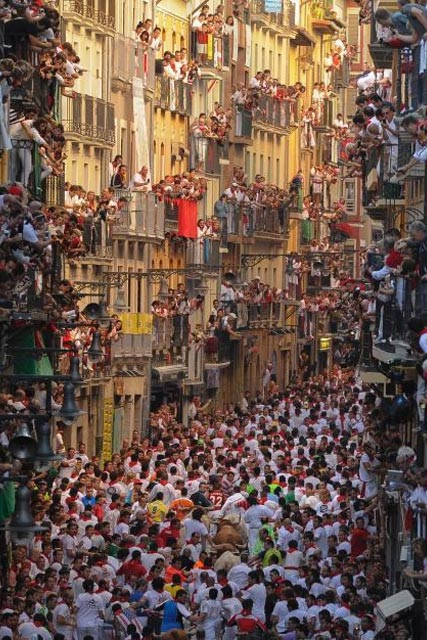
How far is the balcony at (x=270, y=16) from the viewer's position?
9683 centimetres

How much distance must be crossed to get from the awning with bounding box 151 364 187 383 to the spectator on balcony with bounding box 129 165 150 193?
16.8 ft

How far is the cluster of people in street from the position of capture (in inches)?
1337

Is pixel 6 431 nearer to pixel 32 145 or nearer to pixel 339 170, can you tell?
pixel 32 145

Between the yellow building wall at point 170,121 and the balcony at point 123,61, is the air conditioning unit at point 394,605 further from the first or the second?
the yellow building wall at point 170,121

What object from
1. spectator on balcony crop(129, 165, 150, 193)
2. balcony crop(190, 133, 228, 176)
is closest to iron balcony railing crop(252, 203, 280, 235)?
balcony crop(190, 133, 228, 176)

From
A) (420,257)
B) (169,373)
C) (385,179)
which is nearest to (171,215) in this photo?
(169,373)

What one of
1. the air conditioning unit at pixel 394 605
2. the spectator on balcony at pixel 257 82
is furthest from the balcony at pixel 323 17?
the air conditioning unit at pixel 394 605

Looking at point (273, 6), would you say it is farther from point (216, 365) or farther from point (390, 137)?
point (390, 137)

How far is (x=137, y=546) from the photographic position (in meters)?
38.9

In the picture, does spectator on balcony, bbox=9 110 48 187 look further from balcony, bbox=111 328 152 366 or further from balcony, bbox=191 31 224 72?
balcony, bbox=191 31 224 72

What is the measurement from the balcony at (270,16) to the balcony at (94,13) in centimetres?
2730

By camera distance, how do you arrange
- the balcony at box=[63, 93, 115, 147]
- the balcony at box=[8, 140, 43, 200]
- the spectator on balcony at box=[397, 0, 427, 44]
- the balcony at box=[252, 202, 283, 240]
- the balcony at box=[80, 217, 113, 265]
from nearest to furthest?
the spectator on balcony at box=[397, 0, 427, 44]
the balcony at box=[8, 140, 43, 200]
the balcony at box=[80, 217, 113, 265]
the balcony at box=[63, 93, 115, 147]
the balcony at box=[252, 202, 283, 240]

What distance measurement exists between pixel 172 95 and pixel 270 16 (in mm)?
22051

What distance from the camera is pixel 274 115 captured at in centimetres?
10019
